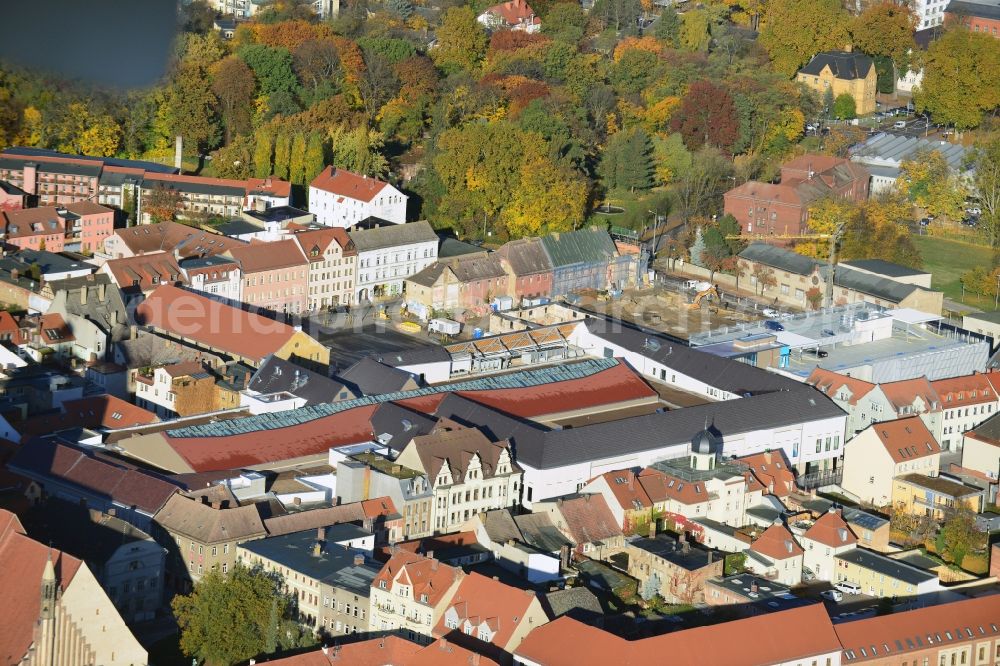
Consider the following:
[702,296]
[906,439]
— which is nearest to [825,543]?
[906,439]

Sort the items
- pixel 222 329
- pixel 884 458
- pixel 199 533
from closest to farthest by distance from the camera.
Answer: pixel 199 533 → pixel 884 458 → pixel 222 329

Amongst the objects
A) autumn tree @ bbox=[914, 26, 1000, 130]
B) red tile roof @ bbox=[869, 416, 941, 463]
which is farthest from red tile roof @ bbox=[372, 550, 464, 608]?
autumn tree @ bbox=[914, 26, 1000, 130]

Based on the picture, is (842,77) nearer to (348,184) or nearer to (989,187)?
(989,187)

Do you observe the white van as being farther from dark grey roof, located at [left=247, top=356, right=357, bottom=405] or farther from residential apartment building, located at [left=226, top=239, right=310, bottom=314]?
residential apartment building, located at [left=226, top=239, right=310, bottom=314]

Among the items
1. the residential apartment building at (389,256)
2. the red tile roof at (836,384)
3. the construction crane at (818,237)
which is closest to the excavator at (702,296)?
the construction crane at (818,237)

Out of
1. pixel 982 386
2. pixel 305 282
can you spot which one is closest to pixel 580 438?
pixel 982 386

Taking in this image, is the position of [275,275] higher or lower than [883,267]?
lower

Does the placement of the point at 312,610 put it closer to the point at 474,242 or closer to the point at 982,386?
the point at 982,386
